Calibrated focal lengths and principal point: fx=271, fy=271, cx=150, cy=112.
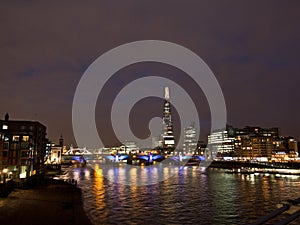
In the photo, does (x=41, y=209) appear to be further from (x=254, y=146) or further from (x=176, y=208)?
(x=254, y=146)

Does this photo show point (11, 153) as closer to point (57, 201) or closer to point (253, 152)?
point (57, 201)

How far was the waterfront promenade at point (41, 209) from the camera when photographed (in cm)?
2153

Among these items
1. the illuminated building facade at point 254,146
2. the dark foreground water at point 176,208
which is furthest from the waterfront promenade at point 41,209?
the illuminated building facade at point 254,146

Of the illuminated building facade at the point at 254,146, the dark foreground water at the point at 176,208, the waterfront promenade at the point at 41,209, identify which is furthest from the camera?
the illuminated building facade at the point at 254,146

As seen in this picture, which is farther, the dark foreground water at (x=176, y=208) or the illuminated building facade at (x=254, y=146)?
the illuminated building facade at (x=254, y=146)

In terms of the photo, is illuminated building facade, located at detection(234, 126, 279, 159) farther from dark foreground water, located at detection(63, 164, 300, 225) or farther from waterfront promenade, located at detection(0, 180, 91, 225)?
waterfront promenade, located at detection(0, 180, 91, 225)

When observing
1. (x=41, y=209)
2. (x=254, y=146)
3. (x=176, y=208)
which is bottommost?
(x=176, y=208)

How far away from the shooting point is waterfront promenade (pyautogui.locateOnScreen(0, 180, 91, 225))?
21531mm

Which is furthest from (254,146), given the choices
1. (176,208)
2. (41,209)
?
(41,209)

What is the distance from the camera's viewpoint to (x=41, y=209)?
84.0 ft

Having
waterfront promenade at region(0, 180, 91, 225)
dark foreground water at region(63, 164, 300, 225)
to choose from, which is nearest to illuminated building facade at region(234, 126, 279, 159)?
dark foreground water at region(63, 164, 300, 225)

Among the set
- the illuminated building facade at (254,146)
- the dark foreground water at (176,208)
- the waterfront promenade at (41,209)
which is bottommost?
the dark foreground water at (176,208)

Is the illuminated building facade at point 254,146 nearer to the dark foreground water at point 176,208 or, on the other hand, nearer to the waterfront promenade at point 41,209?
the dark foreground water at point 176,208

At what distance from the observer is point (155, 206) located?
2989cm
